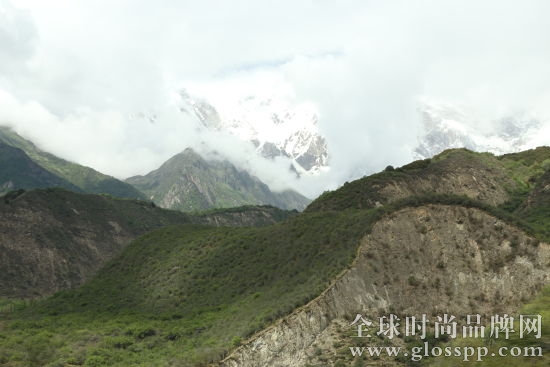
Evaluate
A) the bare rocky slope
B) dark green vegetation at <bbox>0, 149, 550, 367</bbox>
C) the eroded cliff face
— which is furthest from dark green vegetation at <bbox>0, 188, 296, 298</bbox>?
the eroded cliff face

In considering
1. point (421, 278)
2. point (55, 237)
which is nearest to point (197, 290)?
point (421, 278)

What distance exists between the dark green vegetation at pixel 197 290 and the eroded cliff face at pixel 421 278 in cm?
165

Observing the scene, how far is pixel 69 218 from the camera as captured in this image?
14362cm

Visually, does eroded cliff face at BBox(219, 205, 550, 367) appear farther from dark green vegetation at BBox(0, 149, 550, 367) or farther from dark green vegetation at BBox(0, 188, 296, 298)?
dark green vegetation at BBox(0, 188, 296, 298)

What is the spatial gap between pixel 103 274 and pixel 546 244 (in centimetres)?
7141

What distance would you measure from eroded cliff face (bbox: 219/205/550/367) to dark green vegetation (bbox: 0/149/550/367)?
64.9 inches

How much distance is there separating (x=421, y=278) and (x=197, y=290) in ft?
107

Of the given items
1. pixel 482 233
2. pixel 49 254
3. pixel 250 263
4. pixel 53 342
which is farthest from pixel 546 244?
pixel 49 254

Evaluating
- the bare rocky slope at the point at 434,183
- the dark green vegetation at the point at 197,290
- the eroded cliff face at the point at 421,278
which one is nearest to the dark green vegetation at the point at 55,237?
the dark green vegetation at the point at 197,290

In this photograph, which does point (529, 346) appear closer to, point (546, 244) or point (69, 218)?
point (546, 244)

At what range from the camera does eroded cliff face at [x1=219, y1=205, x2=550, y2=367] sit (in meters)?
45.8

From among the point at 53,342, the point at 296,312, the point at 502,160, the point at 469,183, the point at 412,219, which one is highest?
the point at 502,160

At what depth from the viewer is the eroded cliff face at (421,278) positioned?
45750 mm

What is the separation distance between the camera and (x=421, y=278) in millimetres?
52531
